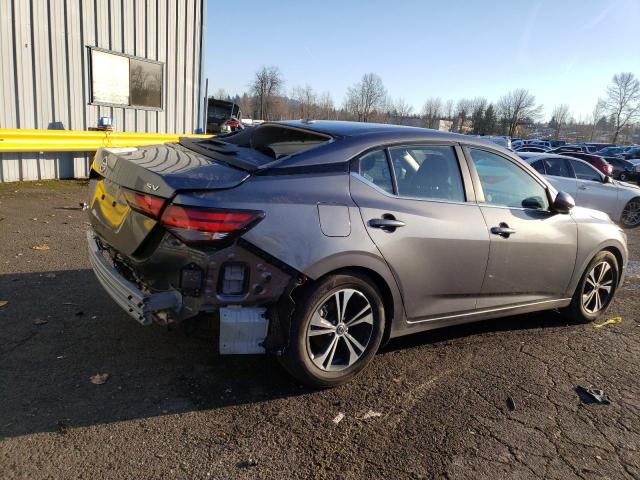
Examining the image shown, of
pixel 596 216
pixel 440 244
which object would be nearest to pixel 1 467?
pixel 440 244

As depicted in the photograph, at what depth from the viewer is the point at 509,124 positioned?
97875 millimetres

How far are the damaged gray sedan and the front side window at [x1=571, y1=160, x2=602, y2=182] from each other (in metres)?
7.14

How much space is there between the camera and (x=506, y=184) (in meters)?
4.23

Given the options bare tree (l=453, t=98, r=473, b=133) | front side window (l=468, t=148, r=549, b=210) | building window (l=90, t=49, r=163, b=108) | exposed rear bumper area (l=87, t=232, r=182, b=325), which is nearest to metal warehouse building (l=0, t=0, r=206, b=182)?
building window (l=90, t=49, r=163, b=108)

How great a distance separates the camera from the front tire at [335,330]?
3.08 m

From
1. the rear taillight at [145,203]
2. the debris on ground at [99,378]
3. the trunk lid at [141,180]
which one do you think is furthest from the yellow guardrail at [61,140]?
the debris on ground at [99,378]

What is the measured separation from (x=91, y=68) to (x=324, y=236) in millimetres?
9265

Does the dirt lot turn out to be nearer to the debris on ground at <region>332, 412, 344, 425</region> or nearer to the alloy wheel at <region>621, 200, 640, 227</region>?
the debris on ground at <region>332, 412, 344, 425</region>

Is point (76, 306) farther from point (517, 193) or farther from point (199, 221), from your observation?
point (517, 193)

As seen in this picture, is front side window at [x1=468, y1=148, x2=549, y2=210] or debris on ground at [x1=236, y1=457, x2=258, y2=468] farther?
front side window at [x1=468, y1=148, x2=549, y2=210]

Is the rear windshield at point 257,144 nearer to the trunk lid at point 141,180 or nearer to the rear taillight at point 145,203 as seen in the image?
the trunk lid at point 141,180

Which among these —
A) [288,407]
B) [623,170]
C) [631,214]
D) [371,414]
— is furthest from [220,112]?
[371,414]

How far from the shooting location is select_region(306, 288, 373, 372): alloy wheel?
125 inches

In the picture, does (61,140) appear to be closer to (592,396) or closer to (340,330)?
(340,330)
